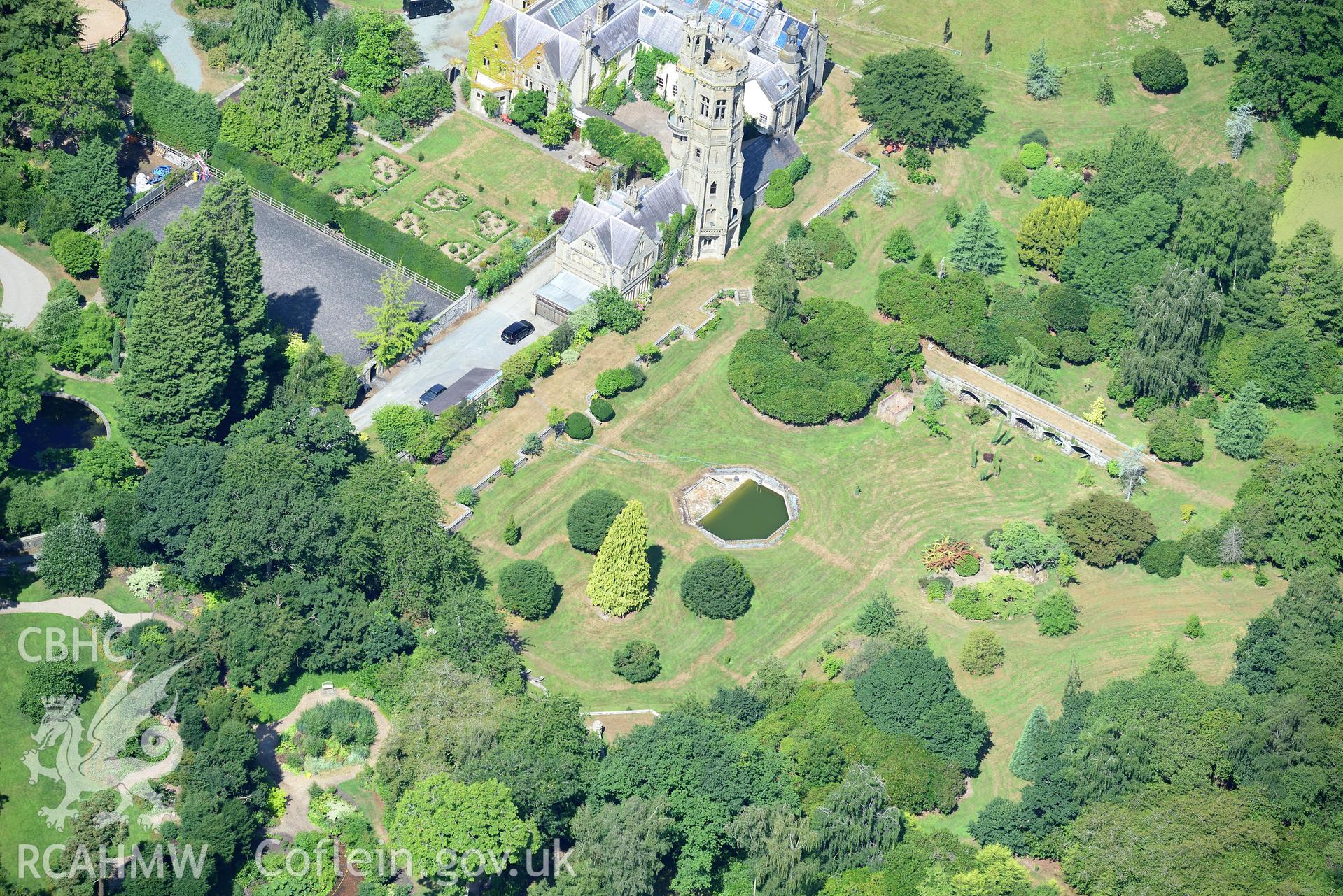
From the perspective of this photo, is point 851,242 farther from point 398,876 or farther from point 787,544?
point 398,876

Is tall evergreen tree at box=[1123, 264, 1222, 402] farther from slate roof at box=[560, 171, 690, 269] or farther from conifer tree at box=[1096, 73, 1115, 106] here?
slate roof at box=[560, 171, 690, 269]

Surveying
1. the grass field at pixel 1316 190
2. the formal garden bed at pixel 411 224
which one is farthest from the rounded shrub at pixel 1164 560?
the formal garden bed at pixel 411 224

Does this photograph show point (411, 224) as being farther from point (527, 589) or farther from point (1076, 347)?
point (1076, 347)

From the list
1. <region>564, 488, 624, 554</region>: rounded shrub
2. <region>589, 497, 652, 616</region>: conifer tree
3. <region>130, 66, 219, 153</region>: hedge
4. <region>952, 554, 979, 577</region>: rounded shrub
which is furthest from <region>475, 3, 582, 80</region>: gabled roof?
<region>952, 554, 979, 577</region>: rounded shrub

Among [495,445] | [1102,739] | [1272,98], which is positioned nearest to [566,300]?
[495,445]

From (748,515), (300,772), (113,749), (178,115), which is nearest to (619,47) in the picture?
(178,115)
